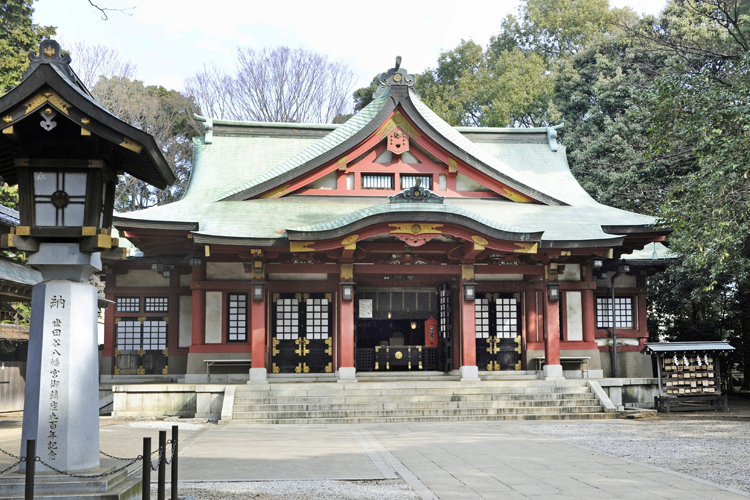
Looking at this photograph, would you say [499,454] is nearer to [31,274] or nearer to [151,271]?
[31,274]

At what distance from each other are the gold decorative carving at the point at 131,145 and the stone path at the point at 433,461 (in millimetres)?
4133

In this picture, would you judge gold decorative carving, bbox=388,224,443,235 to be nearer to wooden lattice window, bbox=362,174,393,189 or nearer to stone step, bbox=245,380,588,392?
wooden lattice window, bbox=362,174,393,189

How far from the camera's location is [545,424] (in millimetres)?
15531

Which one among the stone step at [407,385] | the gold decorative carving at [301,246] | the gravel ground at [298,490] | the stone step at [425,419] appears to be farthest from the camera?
the gold decorative carving at [301,246]

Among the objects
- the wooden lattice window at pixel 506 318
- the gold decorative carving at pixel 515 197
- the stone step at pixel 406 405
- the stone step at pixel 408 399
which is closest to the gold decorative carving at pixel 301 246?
the stone step at pixel 408 399

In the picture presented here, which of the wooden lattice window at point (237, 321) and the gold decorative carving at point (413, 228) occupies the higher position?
the gold decorative carving at point (413, 228)

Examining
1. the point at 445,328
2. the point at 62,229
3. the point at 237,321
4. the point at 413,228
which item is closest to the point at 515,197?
the point at 445,328

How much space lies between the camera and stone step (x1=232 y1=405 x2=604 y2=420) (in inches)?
639

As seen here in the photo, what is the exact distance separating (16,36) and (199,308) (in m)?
12.3

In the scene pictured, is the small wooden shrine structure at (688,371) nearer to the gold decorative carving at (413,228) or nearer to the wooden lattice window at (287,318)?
the gold decorative carving at (413,228)

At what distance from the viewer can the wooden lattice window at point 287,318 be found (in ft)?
65.3

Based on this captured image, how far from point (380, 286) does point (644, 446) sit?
10.0 metres

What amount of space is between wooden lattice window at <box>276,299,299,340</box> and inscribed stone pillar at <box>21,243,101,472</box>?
1262cm

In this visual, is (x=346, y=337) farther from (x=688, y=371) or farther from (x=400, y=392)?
(x=688, y=371)
